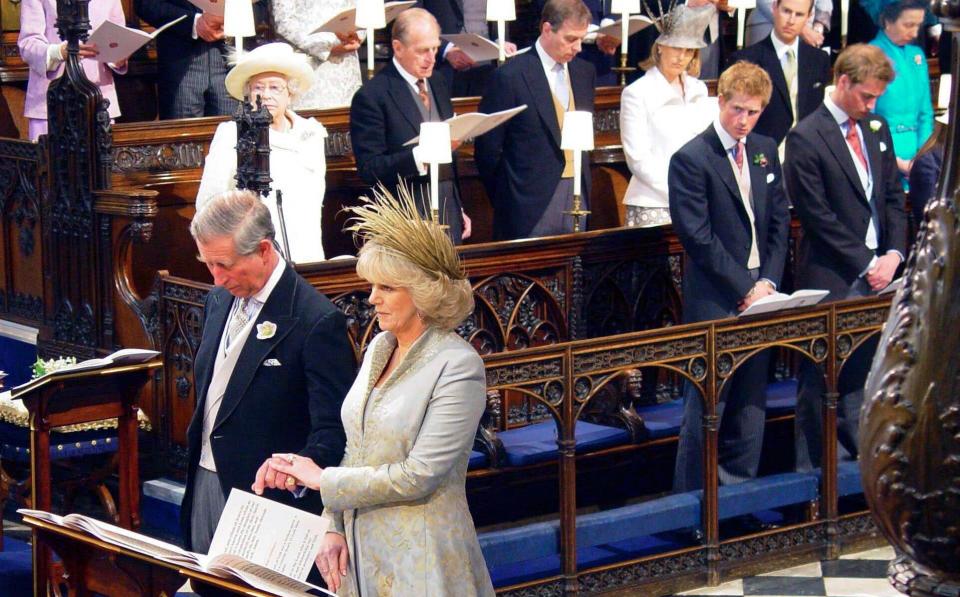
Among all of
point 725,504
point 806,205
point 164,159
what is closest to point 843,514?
point 725,504

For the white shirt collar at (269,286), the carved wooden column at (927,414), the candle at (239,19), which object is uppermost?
the candle at (239,19)

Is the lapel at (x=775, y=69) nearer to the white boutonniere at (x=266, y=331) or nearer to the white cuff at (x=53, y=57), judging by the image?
the white cuff at (x=53, y=57)

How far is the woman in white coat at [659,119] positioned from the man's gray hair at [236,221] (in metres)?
3.37

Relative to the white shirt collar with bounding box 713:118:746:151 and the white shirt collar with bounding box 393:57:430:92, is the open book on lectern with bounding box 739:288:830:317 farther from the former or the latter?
the white shirt collar with bounding box 393:57:430:92

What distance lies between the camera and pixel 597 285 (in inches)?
250

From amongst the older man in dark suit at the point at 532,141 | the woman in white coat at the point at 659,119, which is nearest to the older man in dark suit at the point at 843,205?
the woman in white coat at the point at 659,119

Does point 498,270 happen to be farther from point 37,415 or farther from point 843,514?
point 37,415

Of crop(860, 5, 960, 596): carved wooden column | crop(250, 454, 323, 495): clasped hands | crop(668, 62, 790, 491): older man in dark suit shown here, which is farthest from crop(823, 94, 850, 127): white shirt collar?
crop(860, 5, 960, 596): carved wooden column

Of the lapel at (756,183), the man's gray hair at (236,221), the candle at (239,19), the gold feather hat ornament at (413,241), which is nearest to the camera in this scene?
the gold feather hat ornament at (413,241)

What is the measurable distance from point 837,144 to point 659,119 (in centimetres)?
88

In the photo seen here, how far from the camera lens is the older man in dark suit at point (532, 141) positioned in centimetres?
678

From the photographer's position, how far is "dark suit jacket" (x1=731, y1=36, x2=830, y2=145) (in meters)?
7.57

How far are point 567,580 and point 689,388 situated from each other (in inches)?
37.9

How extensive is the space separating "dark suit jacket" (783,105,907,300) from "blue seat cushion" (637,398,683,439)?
75cm
